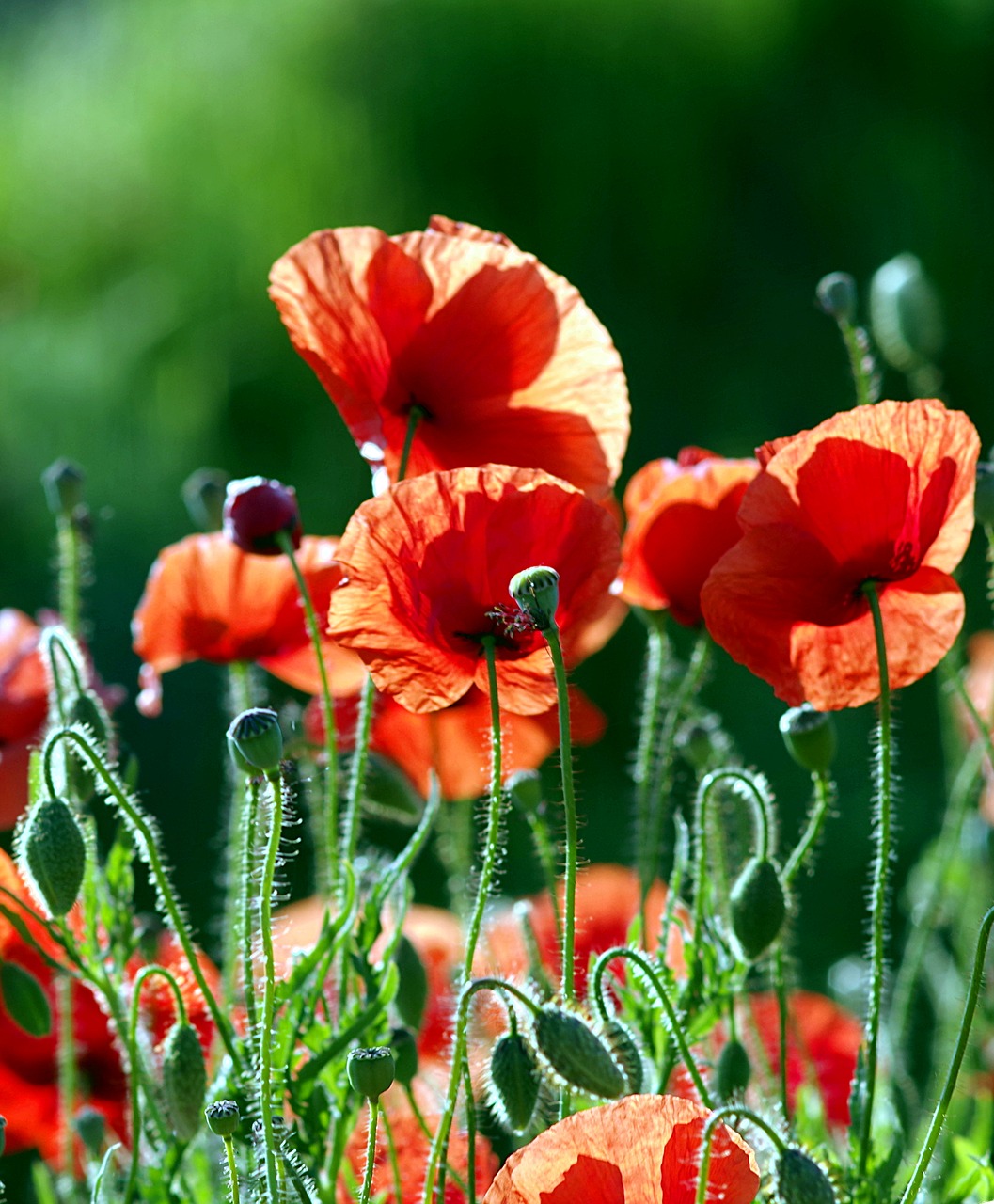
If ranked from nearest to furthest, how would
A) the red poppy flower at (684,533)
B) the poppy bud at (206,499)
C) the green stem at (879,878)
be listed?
the green stem at (879,878), the red poppy flower at (684,533), the poppy bud at (206,499)

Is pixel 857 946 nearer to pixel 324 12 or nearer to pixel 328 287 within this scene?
pixel 328 287

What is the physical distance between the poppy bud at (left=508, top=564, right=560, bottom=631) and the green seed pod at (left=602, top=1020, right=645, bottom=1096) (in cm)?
14

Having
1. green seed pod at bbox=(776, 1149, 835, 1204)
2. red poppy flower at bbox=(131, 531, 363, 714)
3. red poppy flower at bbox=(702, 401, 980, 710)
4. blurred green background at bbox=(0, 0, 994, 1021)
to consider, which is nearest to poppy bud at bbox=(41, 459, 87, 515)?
red poppy flower at bbox=(131, 531, 363, 714)

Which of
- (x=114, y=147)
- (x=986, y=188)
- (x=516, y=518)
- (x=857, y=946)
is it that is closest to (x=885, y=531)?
(x=516, y=518)

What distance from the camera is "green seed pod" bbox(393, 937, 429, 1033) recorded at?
1.81ft

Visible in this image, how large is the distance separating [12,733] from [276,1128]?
12.0 inches

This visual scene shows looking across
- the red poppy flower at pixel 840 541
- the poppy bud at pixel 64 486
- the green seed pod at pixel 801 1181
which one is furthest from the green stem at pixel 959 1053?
the poppy bud at pixel 64 486

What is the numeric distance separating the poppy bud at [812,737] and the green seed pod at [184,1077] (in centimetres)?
22

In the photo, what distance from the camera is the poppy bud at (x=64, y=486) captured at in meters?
0.66

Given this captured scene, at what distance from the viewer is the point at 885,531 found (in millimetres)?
516

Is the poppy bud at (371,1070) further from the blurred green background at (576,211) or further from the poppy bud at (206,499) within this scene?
the blurred green background at (576,211)

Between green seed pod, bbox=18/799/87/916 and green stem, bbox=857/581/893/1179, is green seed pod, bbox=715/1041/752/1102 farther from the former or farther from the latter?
green seed pod, bbox=18/799/87/916

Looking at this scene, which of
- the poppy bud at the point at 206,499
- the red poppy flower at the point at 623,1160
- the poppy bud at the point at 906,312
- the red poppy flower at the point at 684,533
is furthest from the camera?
the poppy bud at the point at 906,312

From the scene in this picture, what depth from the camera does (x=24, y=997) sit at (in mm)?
546
